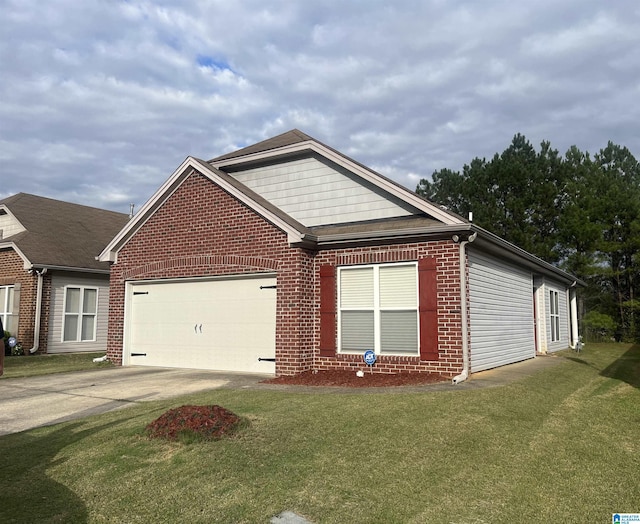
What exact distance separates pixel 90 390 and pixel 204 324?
3.61 m

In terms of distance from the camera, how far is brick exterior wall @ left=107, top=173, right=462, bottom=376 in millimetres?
10250

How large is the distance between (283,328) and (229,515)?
290 inches

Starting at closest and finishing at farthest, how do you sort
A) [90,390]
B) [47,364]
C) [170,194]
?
[90,390]
[170,194]
[47,364]

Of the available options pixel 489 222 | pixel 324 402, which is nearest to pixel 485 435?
pixel 324 402

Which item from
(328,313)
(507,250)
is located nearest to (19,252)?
(328,313)

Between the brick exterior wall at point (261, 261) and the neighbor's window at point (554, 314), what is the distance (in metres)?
10.4

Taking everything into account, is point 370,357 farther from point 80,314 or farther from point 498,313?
point 80,314

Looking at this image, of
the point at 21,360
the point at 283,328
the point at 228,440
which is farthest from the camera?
the point at 21,360

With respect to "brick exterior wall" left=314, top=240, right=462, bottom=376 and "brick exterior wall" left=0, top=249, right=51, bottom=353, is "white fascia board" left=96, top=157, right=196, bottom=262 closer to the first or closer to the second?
"brick exterior wall" left=0, top=249, right=51, bottom=353

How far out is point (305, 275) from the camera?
11570mm

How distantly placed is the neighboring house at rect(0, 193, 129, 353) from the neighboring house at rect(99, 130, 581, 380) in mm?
4154

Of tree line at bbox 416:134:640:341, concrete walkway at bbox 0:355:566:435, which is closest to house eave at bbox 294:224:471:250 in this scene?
concrete walkway at bbox 0:355:566:435

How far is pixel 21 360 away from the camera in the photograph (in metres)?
15.5

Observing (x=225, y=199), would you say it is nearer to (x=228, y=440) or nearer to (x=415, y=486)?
(x=228, y=440)
